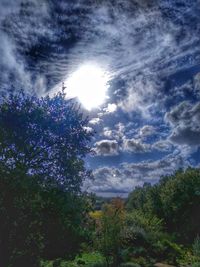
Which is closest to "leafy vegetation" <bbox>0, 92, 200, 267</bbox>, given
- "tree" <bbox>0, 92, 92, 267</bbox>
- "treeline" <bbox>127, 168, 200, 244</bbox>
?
"tree" <bbox>0, 92, 92, 267</bbox>

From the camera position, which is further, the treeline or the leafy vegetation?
the treeline

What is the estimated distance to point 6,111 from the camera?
19.9m

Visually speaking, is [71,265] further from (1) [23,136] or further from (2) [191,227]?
(2) [191,227]

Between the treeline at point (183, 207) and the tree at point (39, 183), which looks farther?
the treeline at point (183, 207)

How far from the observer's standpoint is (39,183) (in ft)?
59.3

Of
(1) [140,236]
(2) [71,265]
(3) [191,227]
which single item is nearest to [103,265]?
(2) [71,265]

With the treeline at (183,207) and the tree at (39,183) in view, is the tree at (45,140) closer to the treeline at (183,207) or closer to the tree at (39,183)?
the tree at (39,183)

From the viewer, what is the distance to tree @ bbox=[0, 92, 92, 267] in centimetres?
1691

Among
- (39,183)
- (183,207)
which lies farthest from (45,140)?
(183,207)

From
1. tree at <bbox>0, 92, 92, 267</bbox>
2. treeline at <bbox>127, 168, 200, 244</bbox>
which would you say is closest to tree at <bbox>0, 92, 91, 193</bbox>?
tree at <bbox>0, 92, 92, 267</bbox>

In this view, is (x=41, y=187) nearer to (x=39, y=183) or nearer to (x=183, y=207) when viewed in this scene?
(x=39, y=183)

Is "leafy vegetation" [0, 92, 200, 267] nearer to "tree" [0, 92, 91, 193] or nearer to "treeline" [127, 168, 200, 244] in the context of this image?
"tree" [0, 92, 91, 193]

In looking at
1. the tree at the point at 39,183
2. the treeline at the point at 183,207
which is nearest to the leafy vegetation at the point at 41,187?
the tree at the point at 39,183

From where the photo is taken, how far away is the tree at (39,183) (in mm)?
16906
